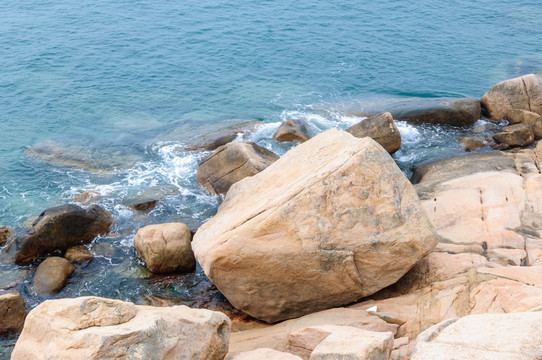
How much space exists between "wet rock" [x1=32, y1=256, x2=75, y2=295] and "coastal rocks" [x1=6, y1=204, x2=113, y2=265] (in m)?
0.84

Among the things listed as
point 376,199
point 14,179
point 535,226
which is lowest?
point 14,179

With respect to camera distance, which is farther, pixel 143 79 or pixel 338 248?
pixel 143 79

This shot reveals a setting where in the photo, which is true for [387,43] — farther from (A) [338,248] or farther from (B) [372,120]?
(A) [338,248]

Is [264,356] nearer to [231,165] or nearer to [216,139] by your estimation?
[231,165]

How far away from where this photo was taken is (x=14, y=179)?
891 inches

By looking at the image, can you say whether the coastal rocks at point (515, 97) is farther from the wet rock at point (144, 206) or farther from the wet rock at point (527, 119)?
the wet rock at point (144, 206)

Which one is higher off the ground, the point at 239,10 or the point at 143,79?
the point at 239,10

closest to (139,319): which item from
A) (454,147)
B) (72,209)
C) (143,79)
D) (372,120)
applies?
(72,209)

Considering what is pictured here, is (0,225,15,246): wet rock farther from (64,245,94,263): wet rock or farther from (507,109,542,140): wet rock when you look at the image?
(507,109,542,140): wet rock

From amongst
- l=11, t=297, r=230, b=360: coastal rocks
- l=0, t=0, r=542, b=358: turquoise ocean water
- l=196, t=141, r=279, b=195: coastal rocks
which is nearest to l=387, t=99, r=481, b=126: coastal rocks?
l=0, t=0, r=542, b=358: turquoise ocean water

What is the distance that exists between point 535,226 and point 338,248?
18.6ft

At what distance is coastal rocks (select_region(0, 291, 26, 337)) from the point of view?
14219mm

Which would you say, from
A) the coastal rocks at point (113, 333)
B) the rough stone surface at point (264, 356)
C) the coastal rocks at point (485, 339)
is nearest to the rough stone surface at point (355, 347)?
the rough stone surface at point (264, 356)

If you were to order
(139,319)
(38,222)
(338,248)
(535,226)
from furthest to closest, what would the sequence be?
(38,222)
(535,226)
(338,248)
(139,319)
